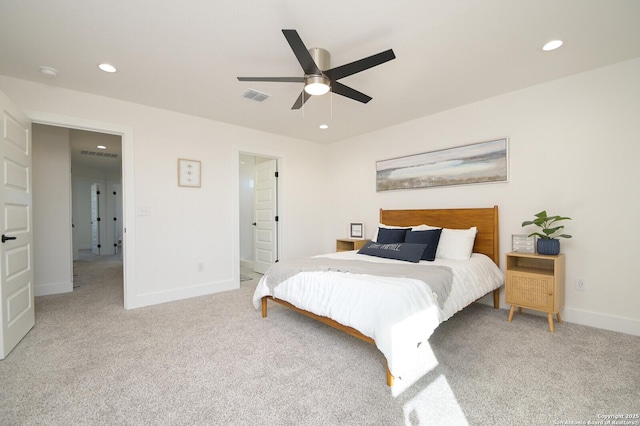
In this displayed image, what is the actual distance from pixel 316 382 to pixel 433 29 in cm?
264

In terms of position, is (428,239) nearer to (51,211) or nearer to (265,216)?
(265,216)

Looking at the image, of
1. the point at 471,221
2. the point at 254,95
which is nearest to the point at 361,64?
the point at 254,95

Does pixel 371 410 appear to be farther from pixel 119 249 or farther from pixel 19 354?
pixel 119 249

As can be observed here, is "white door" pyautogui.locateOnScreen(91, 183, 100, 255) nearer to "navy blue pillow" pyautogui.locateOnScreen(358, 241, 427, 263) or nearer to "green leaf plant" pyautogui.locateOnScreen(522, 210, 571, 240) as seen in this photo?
"navy blue pillow" pyautogui.locateOnScreen(358, 241, 427, 263)

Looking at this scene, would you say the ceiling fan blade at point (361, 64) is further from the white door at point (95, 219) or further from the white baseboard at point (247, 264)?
the white door at point (95, 219)

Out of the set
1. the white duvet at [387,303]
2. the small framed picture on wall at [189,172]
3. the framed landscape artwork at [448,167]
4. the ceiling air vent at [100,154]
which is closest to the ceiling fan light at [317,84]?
the white duvet at [387,303]

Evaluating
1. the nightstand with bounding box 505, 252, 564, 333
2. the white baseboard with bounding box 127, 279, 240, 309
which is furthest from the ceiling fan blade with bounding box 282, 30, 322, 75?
the white baseboard with bounding box 127, 279, 240, 309

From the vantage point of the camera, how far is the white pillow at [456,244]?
127 inches

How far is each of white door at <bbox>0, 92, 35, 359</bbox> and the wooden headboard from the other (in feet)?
13.9

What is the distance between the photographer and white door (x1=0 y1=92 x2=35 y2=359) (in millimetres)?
2301

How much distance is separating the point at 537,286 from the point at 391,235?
1.58 m

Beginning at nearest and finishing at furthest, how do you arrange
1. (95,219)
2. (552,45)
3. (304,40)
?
(304,40) → (552,45) → (95,219)

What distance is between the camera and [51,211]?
4223 mm

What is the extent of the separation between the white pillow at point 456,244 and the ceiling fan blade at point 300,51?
238 centimetres
